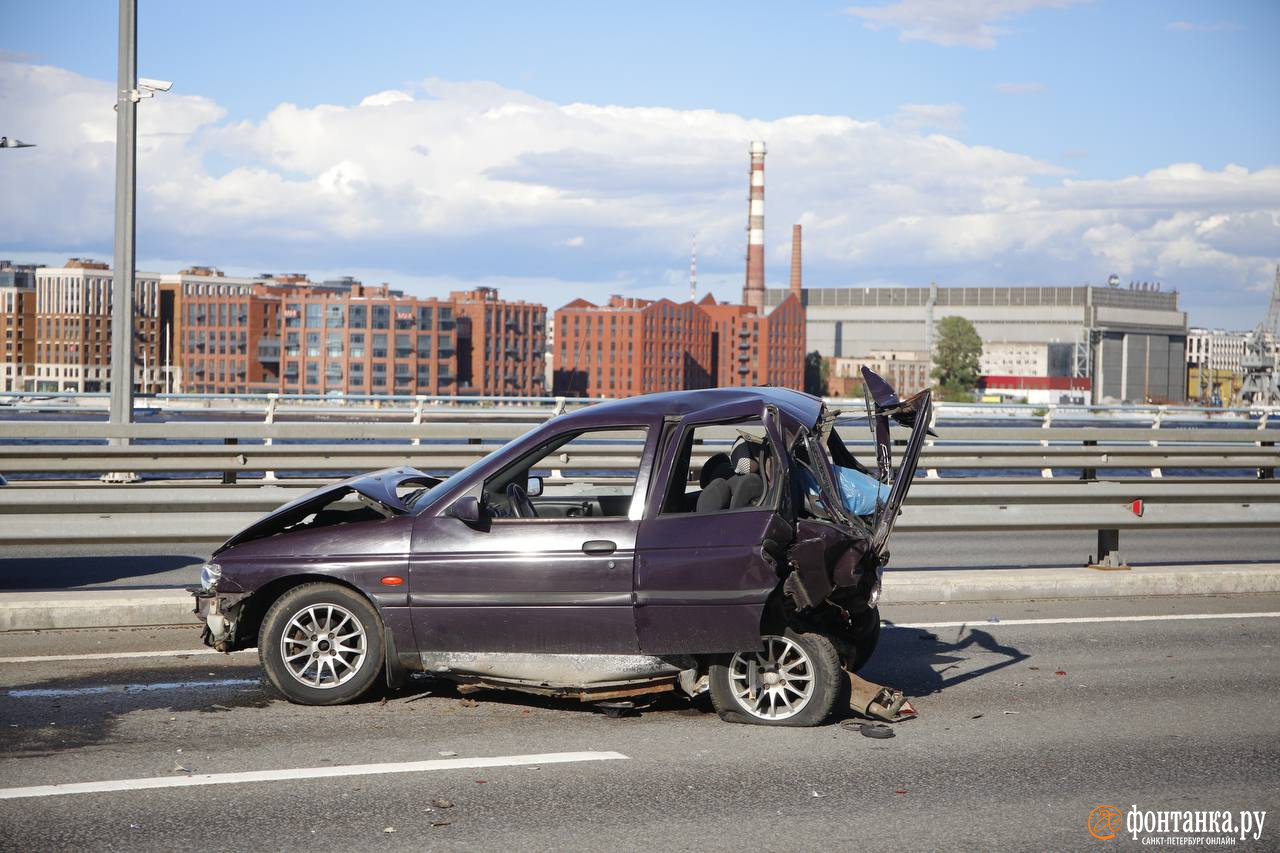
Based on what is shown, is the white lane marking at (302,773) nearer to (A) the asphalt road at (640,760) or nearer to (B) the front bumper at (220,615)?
(A) the asphalt road at (640,760)

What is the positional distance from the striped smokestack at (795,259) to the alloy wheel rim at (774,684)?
7257 inches

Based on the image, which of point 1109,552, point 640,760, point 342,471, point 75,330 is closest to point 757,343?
point 75,330

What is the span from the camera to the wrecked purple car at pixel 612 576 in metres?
6.52

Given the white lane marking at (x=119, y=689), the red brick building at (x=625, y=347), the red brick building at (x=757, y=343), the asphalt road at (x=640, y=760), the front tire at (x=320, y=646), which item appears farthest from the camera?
the red brick building at (x=757, y=343)

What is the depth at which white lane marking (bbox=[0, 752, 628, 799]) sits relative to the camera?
17.8ft

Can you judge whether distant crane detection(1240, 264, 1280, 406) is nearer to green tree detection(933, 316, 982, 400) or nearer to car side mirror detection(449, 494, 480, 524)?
green tree detection(933, 316, 982, 400)

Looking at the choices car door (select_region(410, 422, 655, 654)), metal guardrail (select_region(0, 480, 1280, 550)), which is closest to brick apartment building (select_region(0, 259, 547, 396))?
metal guardrail (select_region(0, 480, 1280, 550))

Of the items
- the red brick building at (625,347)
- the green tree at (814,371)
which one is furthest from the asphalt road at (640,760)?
the green tree at (814,371)

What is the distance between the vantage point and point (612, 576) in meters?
6.58

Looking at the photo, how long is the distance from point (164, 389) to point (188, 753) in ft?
609

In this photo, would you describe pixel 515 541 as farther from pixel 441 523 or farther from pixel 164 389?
pixel 164 389

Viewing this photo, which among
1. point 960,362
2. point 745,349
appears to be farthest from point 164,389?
point 960,362

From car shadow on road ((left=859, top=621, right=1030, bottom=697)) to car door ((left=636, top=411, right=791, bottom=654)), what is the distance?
156cm

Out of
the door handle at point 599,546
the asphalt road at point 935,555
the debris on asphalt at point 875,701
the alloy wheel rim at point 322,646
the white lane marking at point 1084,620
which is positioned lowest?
the asphalt road at point 935,555
